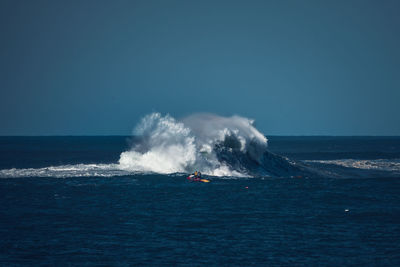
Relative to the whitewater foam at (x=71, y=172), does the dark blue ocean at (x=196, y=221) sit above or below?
below

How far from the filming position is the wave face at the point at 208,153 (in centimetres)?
5962

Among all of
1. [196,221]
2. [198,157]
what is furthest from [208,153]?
[196,221]

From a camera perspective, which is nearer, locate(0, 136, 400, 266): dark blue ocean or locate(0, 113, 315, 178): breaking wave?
locate(0, 136, 400, 266): dark blue ocean

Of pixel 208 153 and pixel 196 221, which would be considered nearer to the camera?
pixel 196 221

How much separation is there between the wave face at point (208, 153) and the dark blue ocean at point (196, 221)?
4.06m

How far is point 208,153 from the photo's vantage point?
60469 millimetres

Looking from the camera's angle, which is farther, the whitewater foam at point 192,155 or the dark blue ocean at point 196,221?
the whitewater foam at point 192,155

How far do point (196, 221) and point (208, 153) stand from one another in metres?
27.7

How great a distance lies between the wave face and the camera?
5962cm

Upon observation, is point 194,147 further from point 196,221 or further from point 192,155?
point 196,221

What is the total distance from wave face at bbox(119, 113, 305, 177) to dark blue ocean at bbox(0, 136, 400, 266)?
4.06 meters

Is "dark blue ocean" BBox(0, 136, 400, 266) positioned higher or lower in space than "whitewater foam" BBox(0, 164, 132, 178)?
lower

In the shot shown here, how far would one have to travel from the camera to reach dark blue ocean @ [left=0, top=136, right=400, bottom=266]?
25.0m

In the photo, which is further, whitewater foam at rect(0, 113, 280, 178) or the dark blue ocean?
whitewater foam at rect(0, 113, 280, 178)
